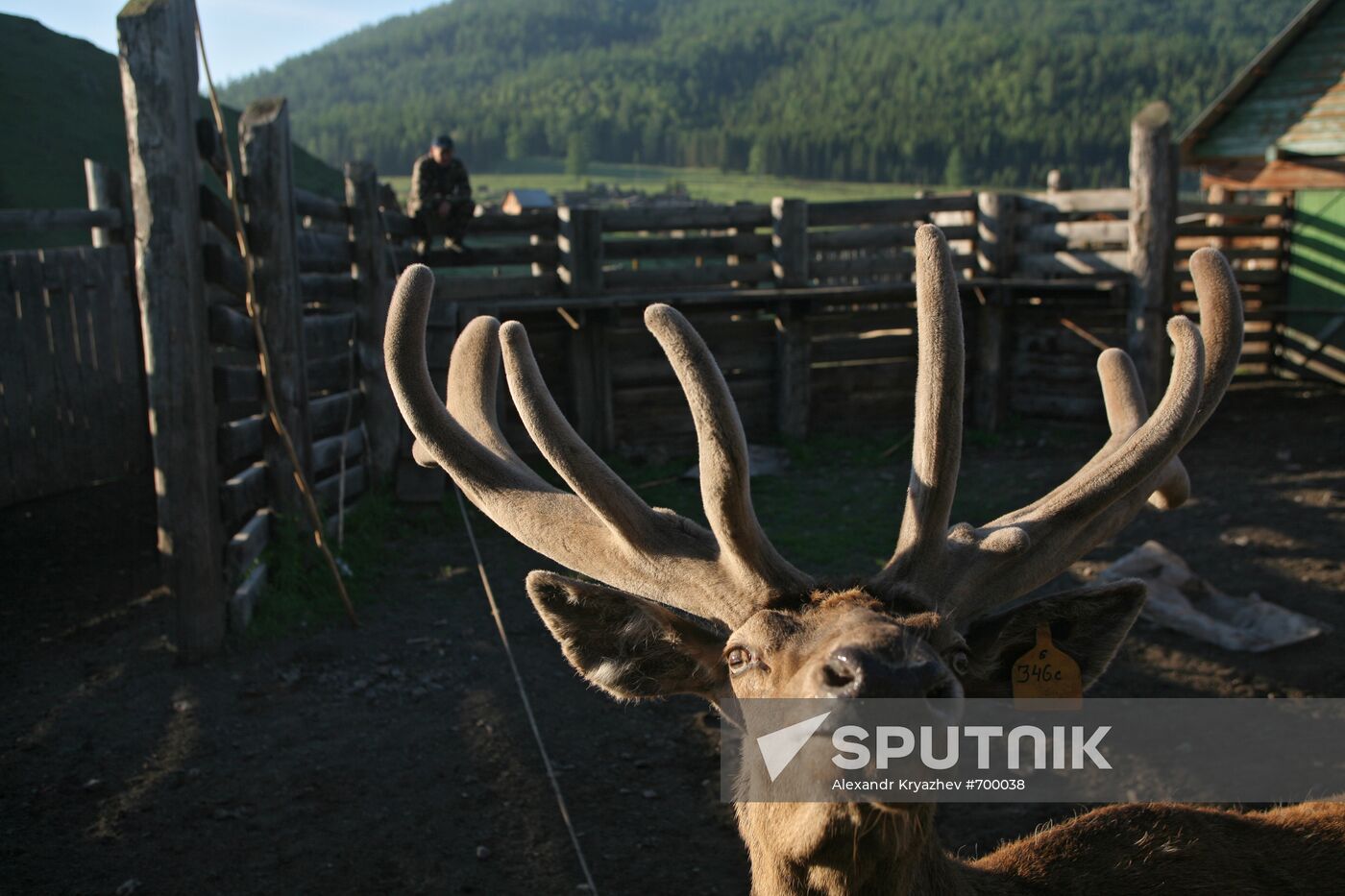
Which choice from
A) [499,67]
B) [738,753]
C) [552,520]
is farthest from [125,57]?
[499,67]

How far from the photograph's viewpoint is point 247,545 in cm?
655

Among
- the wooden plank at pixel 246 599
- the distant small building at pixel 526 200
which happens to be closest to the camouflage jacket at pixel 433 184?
the wooden plank at pixel 246 599

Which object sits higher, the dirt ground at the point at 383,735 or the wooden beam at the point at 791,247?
the wooden beam at the point at 791,247

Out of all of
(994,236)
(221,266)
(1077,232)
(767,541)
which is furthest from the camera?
(994,236)

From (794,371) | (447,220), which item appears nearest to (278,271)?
(447,220)

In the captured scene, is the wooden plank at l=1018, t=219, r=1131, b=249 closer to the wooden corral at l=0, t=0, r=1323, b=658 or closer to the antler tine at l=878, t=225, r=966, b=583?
the wooden corral at l=0, t=0, r=1323, b=658

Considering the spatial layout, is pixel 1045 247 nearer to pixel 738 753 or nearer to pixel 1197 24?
pixel 738 753

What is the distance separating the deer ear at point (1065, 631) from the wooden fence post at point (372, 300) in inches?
273

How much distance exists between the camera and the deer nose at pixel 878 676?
204 cm

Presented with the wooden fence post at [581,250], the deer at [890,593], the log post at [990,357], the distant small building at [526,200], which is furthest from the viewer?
the distant small building at [526,200]

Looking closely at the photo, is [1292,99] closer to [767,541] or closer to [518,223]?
[518,223]

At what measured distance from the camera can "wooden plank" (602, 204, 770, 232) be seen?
A: 11617mm

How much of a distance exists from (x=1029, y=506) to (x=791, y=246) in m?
9.44

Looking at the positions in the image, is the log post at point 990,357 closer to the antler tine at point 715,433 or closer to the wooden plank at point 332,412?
the wooden plank at point 332,412
